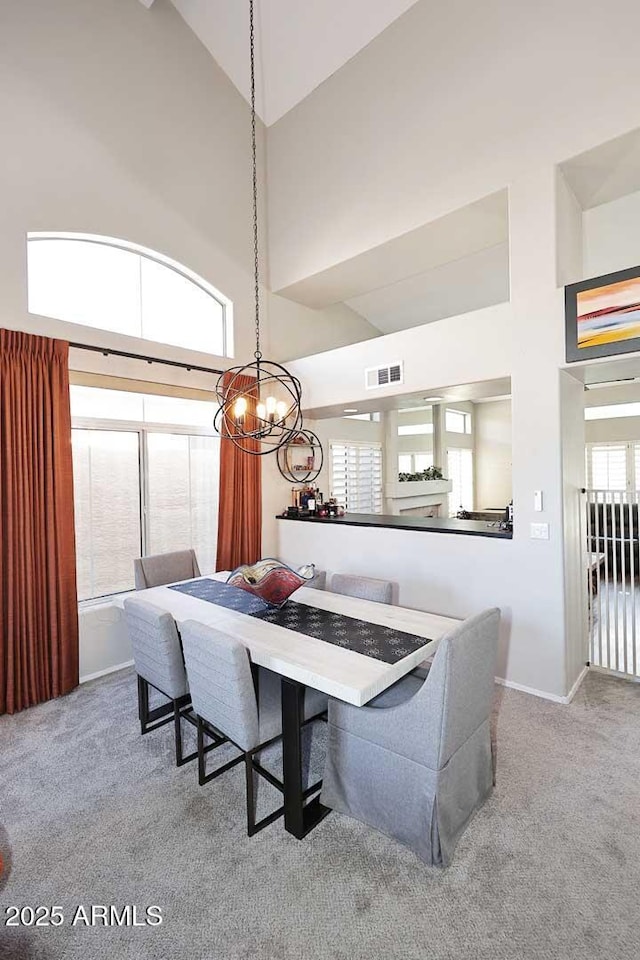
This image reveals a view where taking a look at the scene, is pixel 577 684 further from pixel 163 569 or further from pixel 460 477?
pixel 460 477

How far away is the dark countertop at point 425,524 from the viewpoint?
3.54 metres

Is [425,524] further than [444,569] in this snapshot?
Yes

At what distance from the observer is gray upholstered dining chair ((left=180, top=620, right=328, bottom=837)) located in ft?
6.41

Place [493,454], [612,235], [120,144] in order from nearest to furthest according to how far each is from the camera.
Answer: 1. [120,144]
2. [612,235]
3. [493,454]

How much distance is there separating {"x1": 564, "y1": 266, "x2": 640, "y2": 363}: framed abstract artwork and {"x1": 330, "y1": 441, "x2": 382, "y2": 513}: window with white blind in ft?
11.8

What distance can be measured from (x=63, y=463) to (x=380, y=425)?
4778mm

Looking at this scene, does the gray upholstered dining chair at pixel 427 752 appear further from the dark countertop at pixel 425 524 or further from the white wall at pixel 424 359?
the white wall at pixel 424 359

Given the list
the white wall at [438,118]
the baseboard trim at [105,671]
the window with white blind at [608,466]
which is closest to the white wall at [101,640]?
the baseboard trim at [105,671]

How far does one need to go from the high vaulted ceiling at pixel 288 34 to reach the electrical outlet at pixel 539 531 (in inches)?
169

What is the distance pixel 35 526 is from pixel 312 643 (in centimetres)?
228

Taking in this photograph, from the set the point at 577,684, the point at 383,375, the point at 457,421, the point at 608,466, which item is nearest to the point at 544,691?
the point at 577,684

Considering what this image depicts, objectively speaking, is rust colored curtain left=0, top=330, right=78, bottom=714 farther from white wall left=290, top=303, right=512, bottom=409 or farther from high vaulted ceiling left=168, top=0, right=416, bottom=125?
high vaulted ceiling left=168, top=0, right=416, bottom=125

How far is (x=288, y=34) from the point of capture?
4.21 metres

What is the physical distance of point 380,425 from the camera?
23.6 ft
